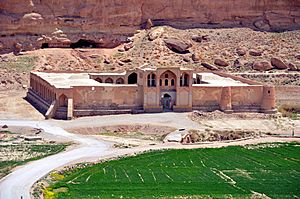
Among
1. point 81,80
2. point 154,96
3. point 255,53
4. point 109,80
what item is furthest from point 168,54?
point 154,96

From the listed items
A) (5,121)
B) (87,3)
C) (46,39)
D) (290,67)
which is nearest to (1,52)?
(46,39)

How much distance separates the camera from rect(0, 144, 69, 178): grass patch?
1529 inches

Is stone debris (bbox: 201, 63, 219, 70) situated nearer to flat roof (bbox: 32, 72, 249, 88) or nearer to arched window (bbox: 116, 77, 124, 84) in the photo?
flat roof (bbox: 32, 72, 249, 88)

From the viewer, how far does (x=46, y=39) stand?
258 ft

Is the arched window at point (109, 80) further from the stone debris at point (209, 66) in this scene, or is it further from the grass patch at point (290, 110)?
the grass patch at point (290, 110)

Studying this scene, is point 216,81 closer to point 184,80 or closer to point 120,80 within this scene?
point 184,80

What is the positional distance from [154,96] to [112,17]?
26455mm

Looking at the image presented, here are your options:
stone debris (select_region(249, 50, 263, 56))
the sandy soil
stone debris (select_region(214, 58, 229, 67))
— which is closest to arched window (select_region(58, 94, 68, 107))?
the sandy soil

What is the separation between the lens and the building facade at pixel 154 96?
184 feet

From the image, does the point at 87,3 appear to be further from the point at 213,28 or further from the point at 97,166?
the point at 97,166

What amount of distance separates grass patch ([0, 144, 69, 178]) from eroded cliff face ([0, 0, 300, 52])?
116 feet

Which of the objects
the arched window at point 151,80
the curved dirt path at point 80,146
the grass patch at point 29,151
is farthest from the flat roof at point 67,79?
the grass patch at point 29,151

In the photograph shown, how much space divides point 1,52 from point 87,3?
11.6 metres

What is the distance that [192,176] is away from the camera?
37.8 meters
